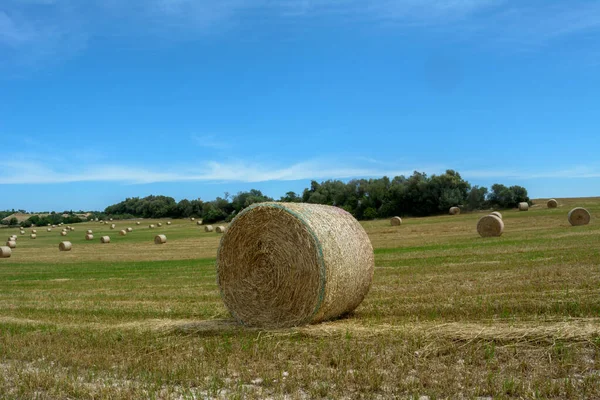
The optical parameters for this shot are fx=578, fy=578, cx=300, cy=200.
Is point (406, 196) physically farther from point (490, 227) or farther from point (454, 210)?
point (490, 227)

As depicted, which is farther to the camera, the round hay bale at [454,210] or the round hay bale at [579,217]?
the round hay bale at [454,210]

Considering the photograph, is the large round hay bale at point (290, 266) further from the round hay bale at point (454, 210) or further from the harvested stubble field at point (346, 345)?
the round hay bale at point (454, 210)

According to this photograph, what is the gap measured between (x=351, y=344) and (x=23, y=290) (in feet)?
42.5

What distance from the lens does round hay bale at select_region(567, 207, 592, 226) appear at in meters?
30.5

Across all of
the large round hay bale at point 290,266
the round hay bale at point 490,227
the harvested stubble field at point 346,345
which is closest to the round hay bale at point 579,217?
the round hay bale at point 490,227

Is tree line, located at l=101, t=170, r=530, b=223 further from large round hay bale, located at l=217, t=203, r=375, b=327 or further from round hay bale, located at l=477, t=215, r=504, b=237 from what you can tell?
large round hay bale, located at l=217, t=203, r=375, b=327

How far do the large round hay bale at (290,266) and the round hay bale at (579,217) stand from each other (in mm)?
24531

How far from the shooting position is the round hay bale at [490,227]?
27.2 m

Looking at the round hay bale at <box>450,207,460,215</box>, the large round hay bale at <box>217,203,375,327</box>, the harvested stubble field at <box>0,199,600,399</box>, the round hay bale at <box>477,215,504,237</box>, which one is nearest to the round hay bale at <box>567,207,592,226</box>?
the round hay bale at <box>477,215,504,237</box>

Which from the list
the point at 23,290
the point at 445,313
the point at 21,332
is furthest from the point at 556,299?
the point at 23,290

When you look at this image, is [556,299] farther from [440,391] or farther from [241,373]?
[241,373]

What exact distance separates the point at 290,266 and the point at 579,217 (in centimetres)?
2616

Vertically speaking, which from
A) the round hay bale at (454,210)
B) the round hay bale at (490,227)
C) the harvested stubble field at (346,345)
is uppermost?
the round hay bale at (454,210)

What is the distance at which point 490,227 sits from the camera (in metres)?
27.3
